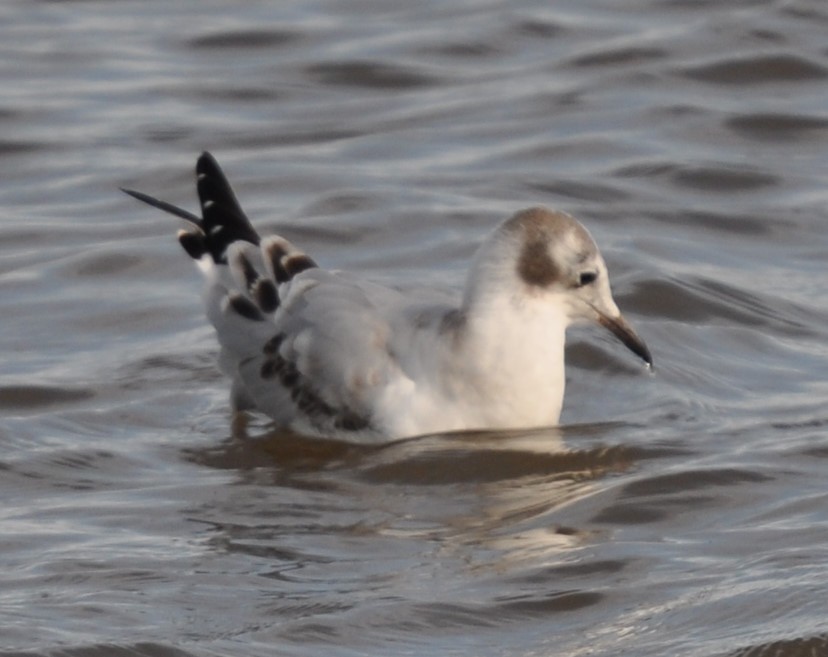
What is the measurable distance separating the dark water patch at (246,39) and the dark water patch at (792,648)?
9.51 meters

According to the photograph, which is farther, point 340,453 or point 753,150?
point 753,150

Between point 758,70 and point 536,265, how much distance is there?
647 cm

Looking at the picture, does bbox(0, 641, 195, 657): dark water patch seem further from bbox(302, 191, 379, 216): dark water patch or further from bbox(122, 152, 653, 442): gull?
bbox(302, 191, 379, 216): dark water patch

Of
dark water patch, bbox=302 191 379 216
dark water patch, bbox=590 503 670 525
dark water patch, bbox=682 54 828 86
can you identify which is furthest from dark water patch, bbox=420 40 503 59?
dark water patch, bbox=590 503 670 525

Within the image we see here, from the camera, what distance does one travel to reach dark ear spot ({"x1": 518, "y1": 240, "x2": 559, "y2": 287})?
6977 millimetres

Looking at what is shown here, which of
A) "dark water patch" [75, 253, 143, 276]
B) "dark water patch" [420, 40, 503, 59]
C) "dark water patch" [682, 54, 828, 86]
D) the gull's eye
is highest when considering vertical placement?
"dark water patch" [420, 40, 503, 59]

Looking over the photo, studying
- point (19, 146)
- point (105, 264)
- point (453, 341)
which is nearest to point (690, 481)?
point (453, 341)

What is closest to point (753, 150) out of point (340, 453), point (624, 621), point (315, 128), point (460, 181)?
point (460, 181)

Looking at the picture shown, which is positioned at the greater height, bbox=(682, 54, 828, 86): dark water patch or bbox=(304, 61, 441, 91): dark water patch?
bbox=(304, 61, 441, 91): dark water patch

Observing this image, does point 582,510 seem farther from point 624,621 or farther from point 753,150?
point 753,150

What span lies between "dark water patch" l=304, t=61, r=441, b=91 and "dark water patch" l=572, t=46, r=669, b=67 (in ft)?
3.09

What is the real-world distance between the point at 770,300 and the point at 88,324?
9.15 ft

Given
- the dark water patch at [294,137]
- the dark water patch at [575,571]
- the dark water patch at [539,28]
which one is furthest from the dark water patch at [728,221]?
the dark water patch at [575,571]

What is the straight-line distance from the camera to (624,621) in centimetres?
518
